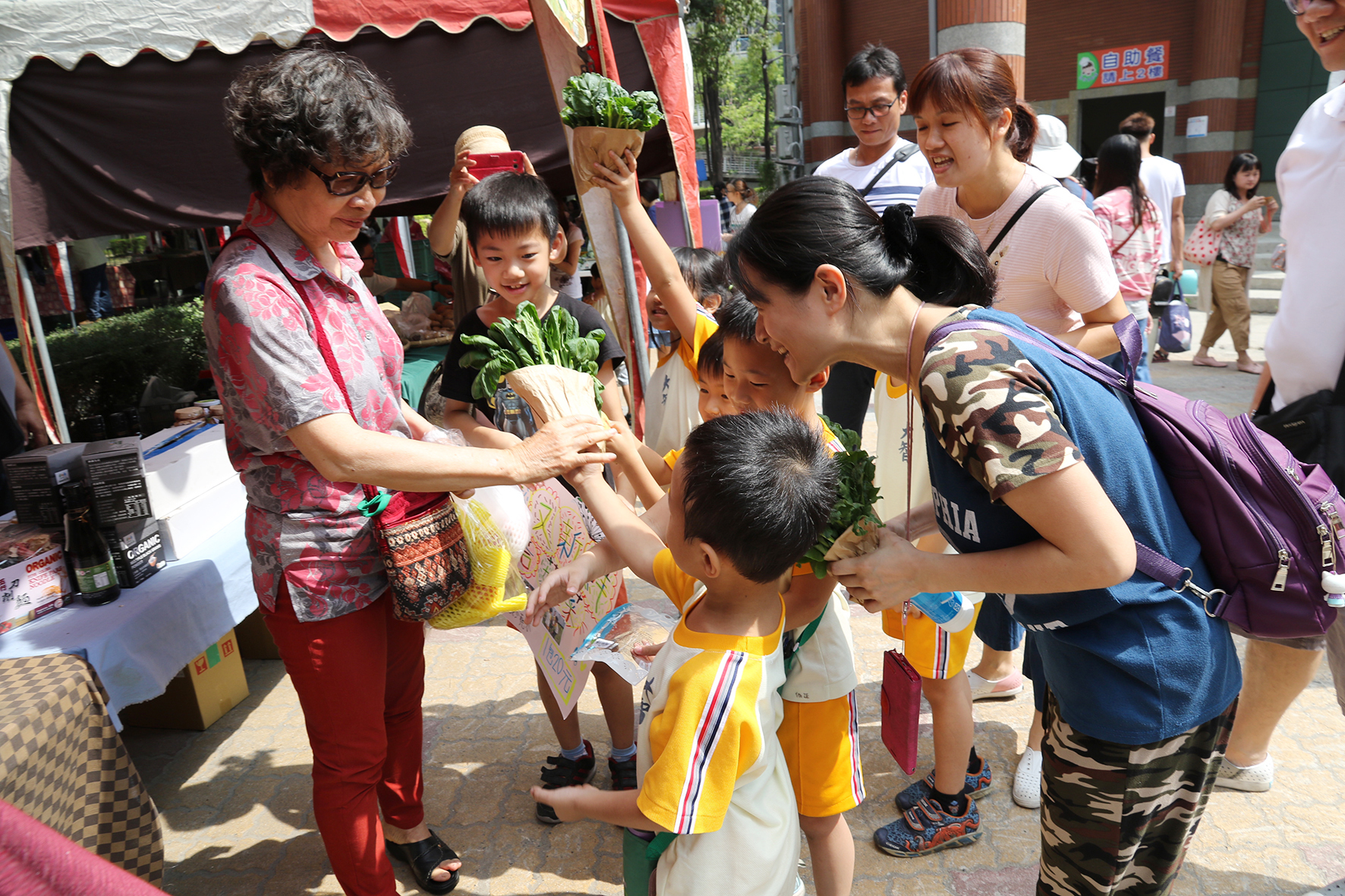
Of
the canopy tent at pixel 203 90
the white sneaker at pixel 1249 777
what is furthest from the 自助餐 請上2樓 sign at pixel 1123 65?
the white sneaker at pixel 1249 777

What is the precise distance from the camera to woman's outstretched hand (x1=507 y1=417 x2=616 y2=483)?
187cm

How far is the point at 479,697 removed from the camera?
3.59 metres

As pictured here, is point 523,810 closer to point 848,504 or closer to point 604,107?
point 848,504

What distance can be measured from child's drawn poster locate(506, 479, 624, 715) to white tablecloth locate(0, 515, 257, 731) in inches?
44.8

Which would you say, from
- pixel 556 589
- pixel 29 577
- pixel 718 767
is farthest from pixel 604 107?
pixel 29 577

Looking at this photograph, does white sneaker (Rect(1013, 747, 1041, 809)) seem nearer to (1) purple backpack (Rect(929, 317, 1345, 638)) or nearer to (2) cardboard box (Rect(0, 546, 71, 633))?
(1) purple backpack (Rect(929, 317, 1345, 638))

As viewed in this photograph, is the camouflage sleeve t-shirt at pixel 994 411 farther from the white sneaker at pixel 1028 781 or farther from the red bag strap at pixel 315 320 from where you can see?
the white sneaker at pixel 1028 781

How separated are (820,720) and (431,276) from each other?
921 centimetres

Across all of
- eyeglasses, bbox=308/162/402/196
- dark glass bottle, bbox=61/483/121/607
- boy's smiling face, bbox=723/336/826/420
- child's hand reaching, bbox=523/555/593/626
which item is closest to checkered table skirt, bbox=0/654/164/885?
dark glass bottle, bbox=61/483/121/607

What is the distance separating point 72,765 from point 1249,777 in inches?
137

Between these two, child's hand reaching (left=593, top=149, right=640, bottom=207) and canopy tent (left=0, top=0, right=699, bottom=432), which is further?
canopy tent (left=0, top=0, right=699, bottom=432)

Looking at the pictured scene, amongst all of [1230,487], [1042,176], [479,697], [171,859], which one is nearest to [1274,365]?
[1042,176]

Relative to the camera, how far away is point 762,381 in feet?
6.79

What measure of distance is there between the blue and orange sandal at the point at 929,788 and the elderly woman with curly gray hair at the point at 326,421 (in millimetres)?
1567
